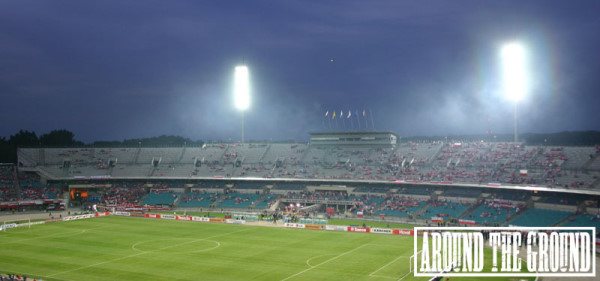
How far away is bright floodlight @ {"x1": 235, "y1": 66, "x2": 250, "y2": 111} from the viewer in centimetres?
9969

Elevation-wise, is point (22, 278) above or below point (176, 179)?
below

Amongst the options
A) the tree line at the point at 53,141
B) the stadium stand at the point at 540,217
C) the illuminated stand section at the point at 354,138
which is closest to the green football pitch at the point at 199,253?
the stadium stand at the point at 540,217

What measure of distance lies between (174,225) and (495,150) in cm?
5038

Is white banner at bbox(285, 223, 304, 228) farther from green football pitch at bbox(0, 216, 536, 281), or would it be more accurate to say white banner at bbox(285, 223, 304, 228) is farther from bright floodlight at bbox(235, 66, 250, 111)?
bright floodlight at bbox(235, 66, 250, 111)

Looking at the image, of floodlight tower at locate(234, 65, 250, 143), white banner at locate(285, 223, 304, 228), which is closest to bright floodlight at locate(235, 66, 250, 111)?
floodlight tower at locate(234, 65, 250, 143)

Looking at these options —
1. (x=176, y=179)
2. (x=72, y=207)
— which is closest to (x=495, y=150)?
(x=176, y=179)

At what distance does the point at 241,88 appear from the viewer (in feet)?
327

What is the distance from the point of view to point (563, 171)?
206 ft

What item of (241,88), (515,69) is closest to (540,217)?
(515,69)

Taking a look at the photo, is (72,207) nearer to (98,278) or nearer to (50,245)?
(50,245)

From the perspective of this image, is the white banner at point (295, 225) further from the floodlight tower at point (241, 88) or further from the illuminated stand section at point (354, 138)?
the floodlight tower at point (241, 88)

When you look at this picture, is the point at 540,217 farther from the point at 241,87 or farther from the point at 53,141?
the point at 53,141

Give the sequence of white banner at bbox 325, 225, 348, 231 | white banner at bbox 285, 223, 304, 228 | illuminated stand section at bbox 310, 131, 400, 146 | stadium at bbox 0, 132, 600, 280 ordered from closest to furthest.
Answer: stadium at bbox 0, 132, 600, 280, white banner at bbox 325, 225, 348, 231, white banner at bbox 285, 223, 304, 228, illuminated stand section at bbox 310, 131, 400, 146

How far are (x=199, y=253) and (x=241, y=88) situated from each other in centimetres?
5777
